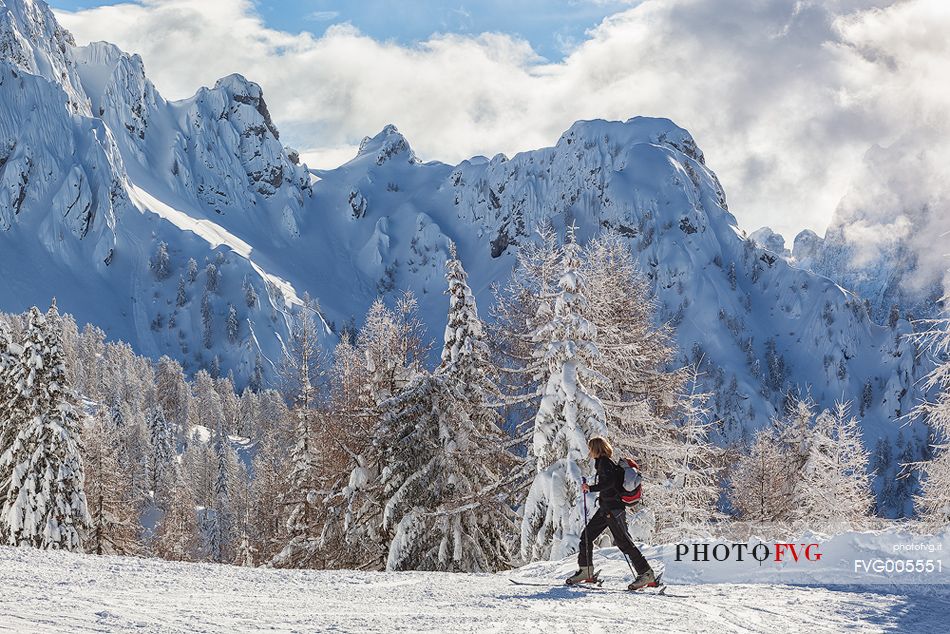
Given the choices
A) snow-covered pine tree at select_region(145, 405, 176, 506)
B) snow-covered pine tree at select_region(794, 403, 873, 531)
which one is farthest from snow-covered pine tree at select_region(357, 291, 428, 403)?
snow-covered pine tree at select_region(145, 405, 176, 506)

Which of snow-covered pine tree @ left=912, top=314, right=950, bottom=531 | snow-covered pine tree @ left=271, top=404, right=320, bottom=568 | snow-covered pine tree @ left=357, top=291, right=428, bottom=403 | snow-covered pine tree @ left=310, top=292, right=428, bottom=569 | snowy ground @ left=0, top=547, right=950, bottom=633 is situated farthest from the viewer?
snow-covered pine tree @ left=271, top=404, right=320, bottom=568

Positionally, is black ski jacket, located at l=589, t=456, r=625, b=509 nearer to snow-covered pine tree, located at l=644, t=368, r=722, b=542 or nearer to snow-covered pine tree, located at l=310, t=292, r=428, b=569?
snow-covered pine tree, located at l=644, t=368, r=722, b=542

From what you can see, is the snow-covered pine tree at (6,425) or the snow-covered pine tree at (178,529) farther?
the snow-covered pine tree at (178,529)

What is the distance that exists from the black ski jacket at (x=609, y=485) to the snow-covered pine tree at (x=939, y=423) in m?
11.2

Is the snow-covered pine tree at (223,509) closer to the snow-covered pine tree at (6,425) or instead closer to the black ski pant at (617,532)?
the snow-covered pine tree at (6,425)

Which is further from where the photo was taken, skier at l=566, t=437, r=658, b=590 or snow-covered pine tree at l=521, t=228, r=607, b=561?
snow-covered pine tree at l=521, t=228, r=607, b=561

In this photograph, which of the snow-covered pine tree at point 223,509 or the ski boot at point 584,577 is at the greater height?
the ski boot at point 584,577

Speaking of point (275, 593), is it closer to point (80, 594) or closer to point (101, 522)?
point (80, 594)

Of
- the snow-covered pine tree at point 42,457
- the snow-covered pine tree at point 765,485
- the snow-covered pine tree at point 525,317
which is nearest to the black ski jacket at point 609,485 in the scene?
the snow-covered pine tree at point 525,317

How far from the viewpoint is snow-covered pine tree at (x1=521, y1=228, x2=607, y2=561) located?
1606 cm

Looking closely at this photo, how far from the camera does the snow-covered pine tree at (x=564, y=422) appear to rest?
16.1 meters

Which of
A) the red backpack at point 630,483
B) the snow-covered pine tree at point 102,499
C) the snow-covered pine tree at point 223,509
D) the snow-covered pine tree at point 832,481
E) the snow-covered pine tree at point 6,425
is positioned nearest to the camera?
the red backpack at point 630,483

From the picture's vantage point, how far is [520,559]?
17.3m

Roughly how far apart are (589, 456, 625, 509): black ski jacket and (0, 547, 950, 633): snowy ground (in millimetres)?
1054
